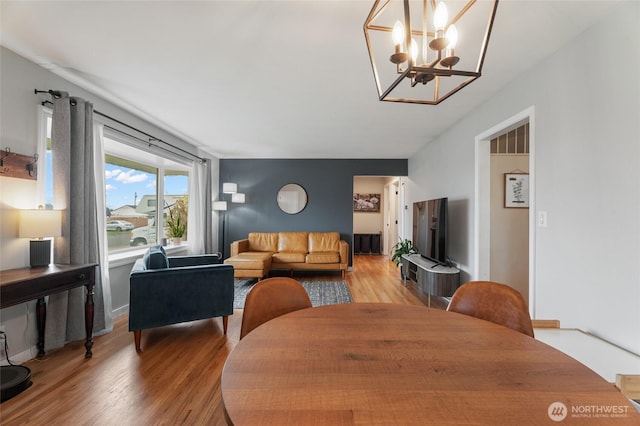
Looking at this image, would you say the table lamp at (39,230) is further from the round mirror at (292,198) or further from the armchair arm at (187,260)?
the round mirror at (292,198)

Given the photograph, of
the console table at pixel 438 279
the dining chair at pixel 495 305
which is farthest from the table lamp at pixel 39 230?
the console table at pixel 438 279

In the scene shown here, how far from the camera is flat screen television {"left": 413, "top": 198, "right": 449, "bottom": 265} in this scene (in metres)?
3.56

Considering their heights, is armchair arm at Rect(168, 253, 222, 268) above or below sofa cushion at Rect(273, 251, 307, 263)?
above

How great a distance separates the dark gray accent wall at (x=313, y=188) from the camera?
248 inches

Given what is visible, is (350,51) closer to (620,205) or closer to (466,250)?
(620,205)

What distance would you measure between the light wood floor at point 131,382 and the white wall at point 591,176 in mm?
2380

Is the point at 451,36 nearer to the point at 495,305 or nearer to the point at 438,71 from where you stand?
the point at 438,71

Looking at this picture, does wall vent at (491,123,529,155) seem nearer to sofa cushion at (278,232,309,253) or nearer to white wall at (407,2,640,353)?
white wall at (407,2,640,353)

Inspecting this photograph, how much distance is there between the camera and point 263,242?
19.7 ft

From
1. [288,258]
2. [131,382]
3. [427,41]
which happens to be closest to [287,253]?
[288,258]

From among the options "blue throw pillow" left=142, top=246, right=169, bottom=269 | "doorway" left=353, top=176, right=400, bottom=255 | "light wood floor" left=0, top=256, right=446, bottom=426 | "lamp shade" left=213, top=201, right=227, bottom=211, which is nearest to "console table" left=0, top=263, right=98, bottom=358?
"light wood floor" left=0, top=256, right=446, bottom=426

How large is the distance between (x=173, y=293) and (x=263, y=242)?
3315 millimetres

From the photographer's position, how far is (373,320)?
126cm

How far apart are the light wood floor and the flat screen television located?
256cm
